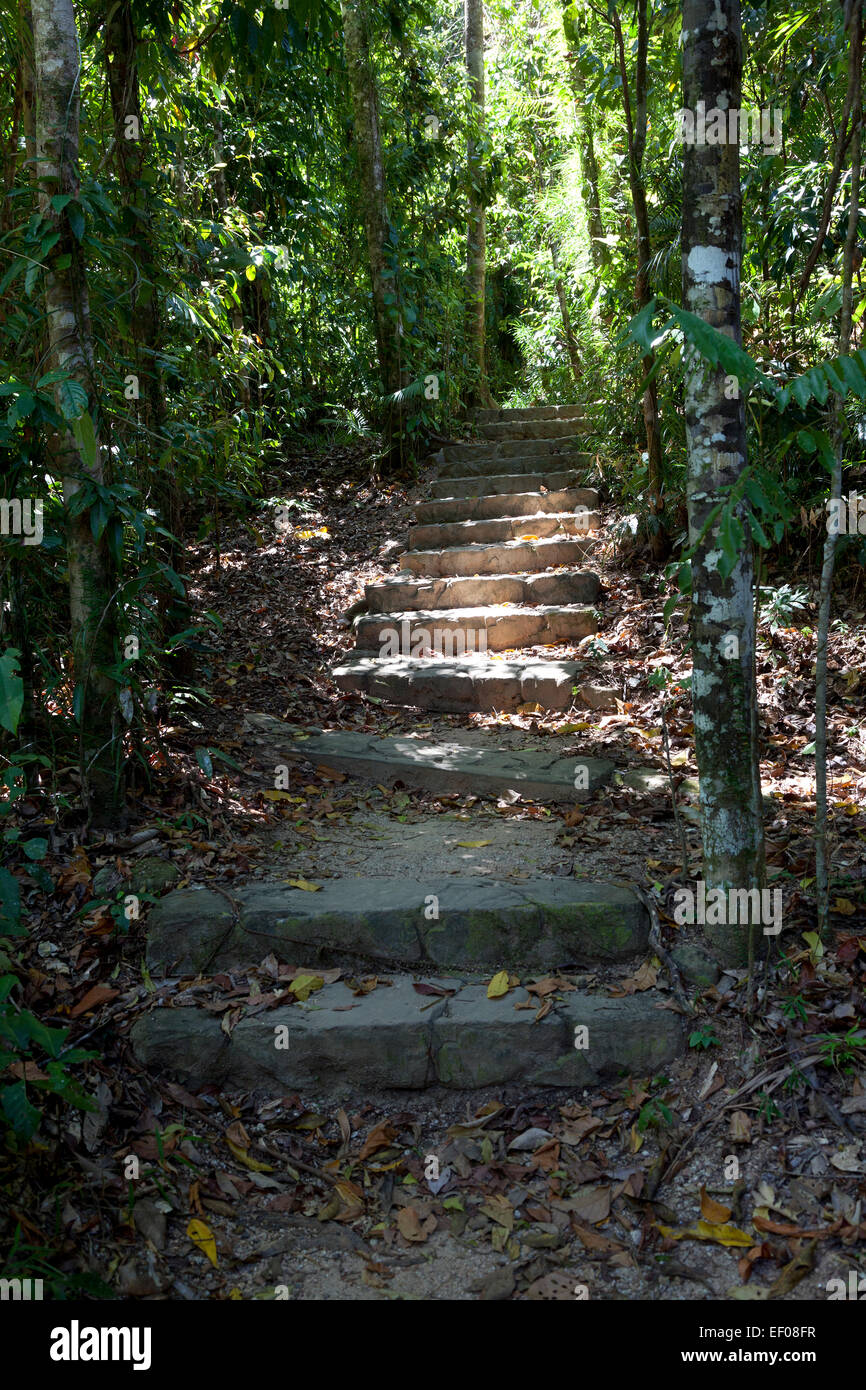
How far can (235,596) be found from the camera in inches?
259

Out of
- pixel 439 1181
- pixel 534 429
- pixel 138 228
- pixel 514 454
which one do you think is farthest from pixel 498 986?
pixel 534 429

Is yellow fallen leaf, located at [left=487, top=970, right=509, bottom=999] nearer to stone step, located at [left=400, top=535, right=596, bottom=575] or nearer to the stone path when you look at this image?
the stone path

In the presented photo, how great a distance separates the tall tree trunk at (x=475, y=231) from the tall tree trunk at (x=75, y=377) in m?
6.97

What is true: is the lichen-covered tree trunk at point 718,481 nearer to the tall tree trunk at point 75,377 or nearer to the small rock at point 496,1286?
the small rock at point 496,1286

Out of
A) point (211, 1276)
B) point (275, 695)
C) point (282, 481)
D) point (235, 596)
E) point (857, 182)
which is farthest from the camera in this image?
point (282, 481)

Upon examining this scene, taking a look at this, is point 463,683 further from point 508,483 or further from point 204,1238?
point 204,1238

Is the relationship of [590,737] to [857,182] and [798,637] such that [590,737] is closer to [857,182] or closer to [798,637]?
[798,637]

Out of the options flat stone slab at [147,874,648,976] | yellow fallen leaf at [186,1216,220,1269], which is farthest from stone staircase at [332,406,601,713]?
yellow fallen leaf at [186,1216,220,1269]

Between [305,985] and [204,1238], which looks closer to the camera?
[204,1238]

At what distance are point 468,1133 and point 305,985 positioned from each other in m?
0.65

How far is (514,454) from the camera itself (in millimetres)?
8180

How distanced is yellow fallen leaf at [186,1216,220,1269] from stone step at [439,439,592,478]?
620 centimetres

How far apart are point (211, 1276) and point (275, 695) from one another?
3.40m

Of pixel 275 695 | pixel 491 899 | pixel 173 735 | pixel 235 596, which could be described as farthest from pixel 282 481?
pixel 491 899
